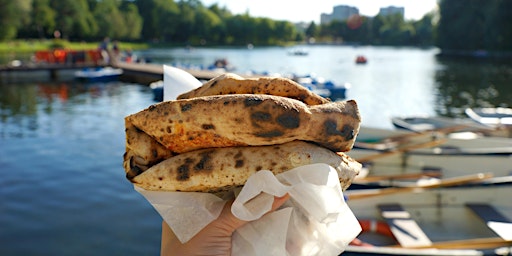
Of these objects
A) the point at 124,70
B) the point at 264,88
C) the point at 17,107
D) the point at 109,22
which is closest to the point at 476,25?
the point at 124,70

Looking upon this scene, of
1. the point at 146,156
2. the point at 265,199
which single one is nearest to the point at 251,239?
the point at 265,199

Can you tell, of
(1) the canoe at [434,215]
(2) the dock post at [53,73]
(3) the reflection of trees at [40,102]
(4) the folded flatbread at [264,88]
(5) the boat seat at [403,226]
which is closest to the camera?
(4) the folded flatbread at [264,88]

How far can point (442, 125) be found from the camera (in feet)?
56.6

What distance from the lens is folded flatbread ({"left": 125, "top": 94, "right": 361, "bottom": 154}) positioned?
66.4 inches

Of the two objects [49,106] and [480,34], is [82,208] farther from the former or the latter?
[480,34]

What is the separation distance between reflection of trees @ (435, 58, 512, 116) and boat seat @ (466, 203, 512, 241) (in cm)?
2143

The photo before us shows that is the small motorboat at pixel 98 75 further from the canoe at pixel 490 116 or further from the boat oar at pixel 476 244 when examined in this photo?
the boat oar at pixel 476 244

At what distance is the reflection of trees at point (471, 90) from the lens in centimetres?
3144

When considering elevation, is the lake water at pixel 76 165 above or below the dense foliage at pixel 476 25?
below

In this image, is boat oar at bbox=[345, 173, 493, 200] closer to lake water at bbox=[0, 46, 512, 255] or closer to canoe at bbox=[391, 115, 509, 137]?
lake water at bbox=[0, 46, 512, 255]

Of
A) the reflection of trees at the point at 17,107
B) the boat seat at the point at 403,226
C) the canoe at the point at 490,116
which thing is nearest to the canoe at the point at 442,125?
the canoe at the point at 490,116

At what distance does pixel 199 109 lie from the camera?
172 cm

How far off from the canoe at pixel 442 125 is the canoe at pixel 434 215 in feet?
26.3

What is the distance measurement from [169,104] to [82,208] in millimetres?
9581
